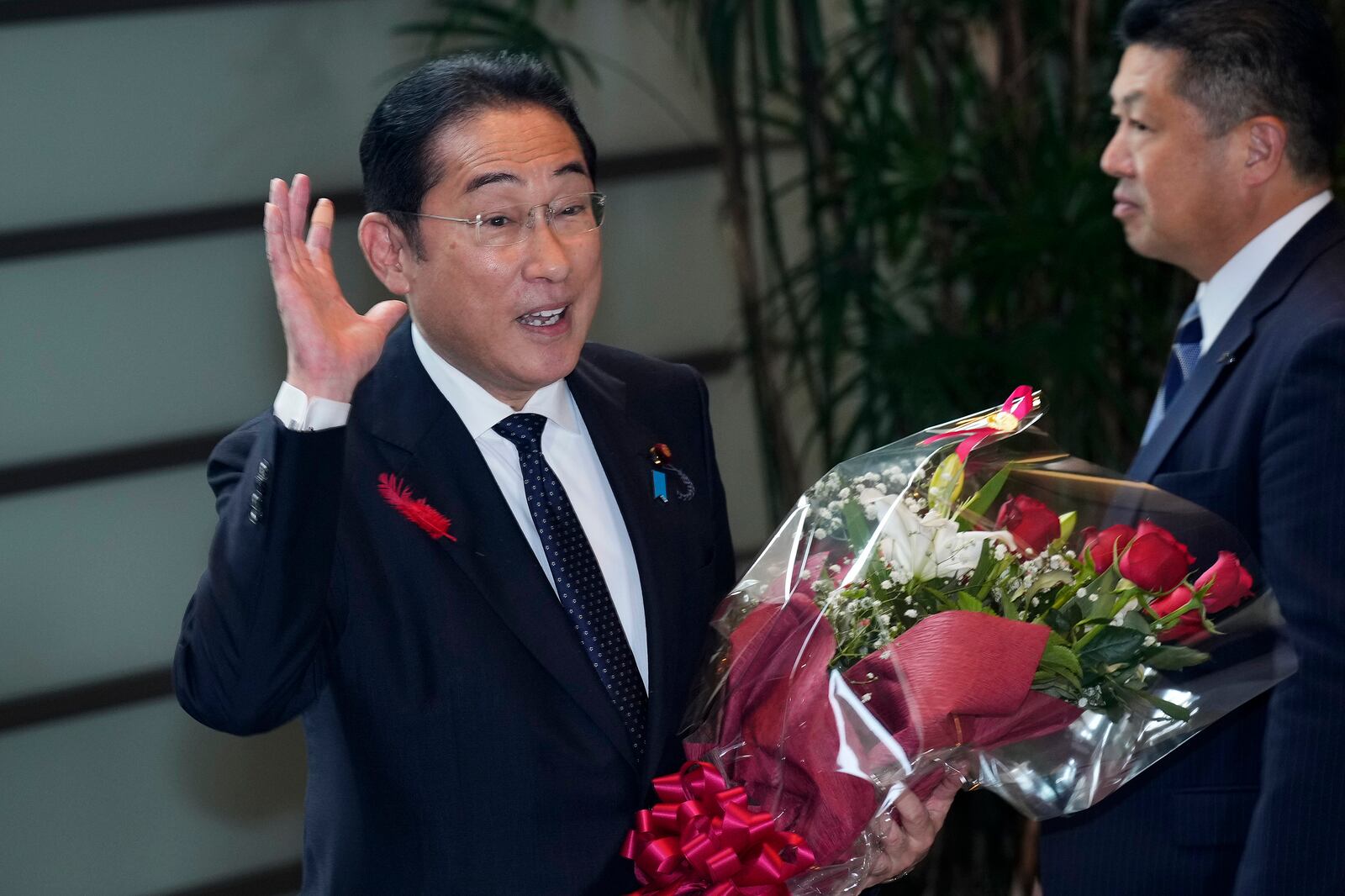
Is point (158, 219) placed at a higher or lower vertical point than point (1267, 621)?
higher

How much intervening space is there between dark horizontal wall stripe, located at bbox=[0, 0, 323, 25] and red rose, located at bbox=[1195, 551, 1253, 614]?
2.30 meters

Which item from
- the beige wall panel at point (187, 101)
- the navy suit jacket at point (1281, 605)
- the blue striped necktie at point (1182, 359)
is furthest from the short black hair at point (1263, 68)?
the beige wall panel at point (187, 101)

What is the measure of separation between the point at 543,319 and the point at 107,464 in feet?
5.57

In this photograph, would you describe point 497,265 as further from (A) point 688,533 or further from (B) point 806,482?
(B) point 806,482

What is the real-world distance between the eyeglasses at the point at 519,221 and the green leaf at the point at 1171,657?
75 cm

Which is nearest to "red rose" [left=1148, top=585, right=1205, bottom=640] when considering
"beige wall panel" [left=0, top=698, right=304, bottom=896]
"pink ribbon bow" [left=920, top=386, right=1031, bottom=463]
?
"pink ribbon bow" [left=920, top=386, right=1031, bottom=463]

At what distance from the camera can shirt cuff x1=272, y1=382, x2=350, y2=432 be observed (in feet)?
4.05

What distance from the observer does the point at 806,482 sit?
3.54 metres

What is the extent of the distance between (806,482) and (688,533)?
6.36ft

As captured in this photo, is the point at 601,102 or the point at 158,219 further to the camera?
the point at 601,102

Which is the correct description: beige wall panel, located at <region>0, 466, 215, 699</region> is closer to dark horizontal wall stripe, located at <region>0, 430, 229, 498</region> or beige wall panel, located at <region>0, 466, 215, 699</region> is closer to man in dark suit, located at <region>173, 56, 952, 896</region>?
dark horizontal wall stripe, located at <region>0, 430, 229, 498</region>

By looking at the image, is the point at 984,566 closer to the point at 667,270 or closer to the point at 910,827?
the point at 910,827

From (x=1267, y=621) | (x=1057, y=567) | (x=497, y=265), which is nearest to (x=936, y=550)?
(x=1057, y=567)

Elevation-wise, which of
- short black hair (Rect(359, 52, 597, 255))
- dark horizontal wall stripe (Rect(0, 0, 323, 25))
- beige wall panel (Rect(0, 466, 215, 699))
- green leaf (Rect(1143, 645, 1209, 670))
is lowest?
beige wall panel (Rect(0, 466, 215, 699))
